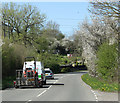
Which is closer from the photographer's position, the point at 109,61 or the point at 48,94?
the point at 48,94

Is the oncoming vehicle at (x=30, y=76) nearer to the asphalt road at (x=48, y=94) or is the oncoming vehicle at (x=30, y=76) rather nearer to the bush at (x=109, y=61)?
the asphalt road at (x=48, y=94)

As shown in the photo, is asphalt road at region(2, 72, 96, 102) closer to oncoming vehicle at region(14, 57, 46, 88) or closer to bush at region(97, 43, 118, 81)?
oncoming vehicle at region(14, 57, 46, 88)

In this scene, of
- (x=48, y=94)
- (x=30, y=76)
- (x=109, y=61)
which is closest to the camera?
(x=48, y=94)

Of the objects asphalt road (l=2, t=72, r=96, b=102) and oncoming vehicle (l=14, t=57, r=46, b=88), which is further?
oncoming vehicle (l=14, t=57, r=46, b=88)

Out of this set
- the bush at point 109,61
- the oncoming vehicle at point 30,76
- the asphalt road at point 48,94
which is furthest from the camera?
the bush at point 109,61

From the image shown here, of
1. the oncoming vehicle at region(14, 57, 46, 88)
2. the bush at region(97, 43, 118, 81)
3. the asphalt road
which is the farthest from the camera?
the bush at region(97, 43, 118, 81)

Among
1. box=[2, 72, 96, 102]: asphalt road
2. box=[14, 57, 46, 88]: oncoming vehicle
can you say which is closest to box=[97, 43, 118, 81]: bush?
box=[2, 72, 96, 102]: asphalt road

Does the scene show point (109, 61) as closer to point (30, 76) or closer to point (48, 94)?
point (30, 76)

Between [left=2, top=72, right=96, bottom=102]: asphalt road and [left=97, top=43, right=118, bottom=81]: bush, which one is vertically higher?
[left=97, top=43, right=118, bottom=81]: bush

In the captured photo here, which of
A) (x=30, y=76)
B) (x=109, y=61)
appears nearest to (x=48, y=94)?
(x=30, y=76)

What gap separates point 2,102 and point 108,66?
16274mm

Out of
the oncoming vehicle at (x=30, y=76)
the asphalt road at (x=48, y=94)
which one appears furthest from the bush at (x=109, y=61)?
the oncoming vehicle at (x=30, y=76)

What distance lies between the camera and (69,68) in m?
82.5

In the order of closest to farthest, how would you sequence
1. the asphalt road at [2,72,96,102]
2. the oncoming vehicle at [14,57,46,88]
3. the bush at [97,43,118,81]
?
the asphalt road at [2,72,96,102]
the oncoming vehicle at [14,57,46,88]
the bush at [97,43,118,81]
